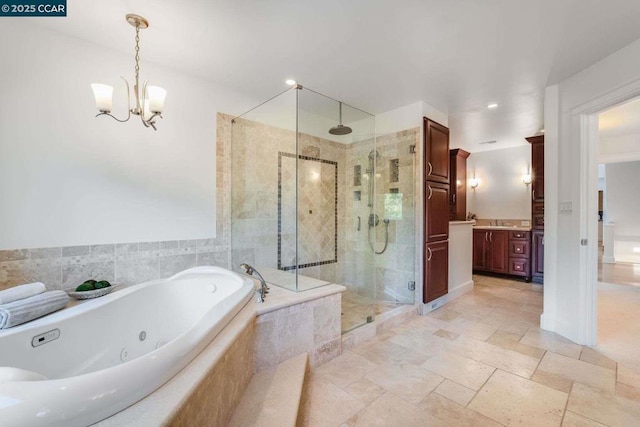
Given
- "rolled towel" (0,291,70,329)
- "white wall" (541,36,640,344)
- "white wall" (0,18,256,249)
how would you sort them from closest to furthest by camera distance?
1. "rolled towel" (0,291,70,329)
2. "white wall" (0,18,256,249)
3. "white wall" (541,36,640,344)

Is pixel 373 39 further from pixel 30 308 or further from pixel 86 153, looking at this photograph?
pixel 30 308

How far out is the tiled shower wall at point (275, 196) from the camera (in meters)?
2.84

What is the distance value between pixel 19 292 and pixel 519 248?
5.83 meters

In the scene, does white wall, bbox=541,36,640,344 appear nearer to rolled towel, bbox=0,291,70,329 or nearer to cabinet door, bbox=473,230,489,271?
cabinet door, bbox=473,230,489,271

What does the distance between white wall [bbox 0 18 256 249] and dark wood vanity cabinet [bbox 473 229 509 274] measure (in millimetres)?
4657

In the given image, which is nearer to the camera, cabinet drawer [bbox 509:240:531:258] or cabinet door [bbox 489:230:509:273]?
cabinet drawer [bbox 509:240:531:258]

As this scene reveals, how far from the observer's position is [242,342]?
1.46 metres

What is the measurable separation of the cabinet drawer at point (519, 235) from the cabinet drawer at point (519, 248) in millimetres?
50

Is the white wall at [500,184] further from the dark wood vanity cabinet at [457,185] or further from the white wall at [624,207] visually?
the white wall at [624,207]

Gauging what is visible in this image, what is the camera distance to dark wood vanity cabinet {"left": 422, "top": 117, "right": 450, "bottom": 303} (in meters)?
3.05

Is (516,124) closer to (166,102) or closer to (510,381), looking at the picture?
(510,381)

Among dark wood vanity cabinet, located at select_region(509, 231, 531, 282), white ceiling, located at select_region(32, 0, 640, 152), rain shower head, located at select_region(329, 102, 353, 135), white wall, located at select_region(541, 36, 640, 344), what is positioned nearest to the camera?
white ceiling, located at select_region(32, 0, 640, 152)

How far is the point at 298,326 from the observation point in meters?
1.88

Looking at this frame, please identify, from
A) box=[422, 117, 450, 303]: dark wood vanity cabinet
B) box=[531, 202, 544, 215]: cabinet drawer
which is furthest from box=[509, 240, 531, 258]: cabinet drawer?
box=[422, 117, 450, 303]: dark wood vanity cabinet
